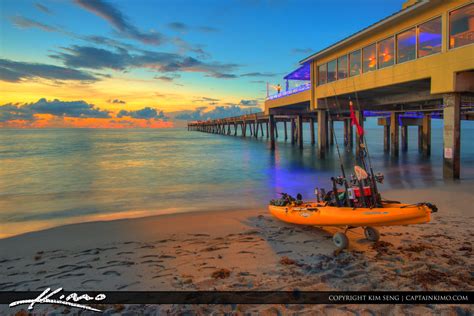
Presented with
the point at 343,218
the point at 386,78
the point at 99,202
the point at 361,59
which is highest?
the point at 361,59

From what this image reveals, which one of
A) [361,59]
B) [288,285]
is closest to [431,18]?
[361,59]

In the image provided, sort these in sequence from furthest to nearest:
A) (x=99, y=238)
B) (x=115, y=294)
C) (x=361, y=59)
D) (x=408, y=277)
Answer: (x=361, y=59) < (x=99, y=238) < (x=408, y=277) < (x=115, y=294)

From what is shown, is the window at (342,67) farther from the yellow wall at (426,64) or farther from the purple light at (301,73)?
the purple light at (301,73)

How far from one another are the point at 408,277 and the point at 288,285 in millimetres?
2014

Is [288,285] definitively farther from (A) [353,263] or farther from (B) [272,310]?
(A) [353,263]

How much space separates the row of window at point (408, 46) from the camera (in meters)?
14.4

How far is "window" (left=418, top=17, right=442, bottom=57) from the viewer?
15.6 metres

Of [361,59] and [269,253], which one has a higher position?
[361,59]

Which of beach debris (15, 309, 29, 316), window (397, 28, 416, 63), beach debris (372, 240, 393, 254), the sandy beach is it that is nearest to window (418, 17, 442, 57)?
window (397, 28, 416, 63)

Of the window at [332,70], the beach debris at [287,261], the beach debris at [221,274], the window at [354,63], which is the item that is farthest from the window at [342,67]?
the beach debris at [221,274]

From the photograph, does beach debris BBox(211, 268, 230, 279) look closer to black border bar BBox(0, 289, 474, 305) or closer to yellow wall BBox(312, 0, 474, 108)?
black border bar BBox(0, 289, 474, 305)

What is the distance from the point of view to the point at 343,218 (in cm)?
684

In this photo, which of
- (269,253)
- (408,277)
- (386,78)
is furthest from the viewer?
(386,78)

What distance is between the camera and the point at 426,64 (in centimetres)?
1614
